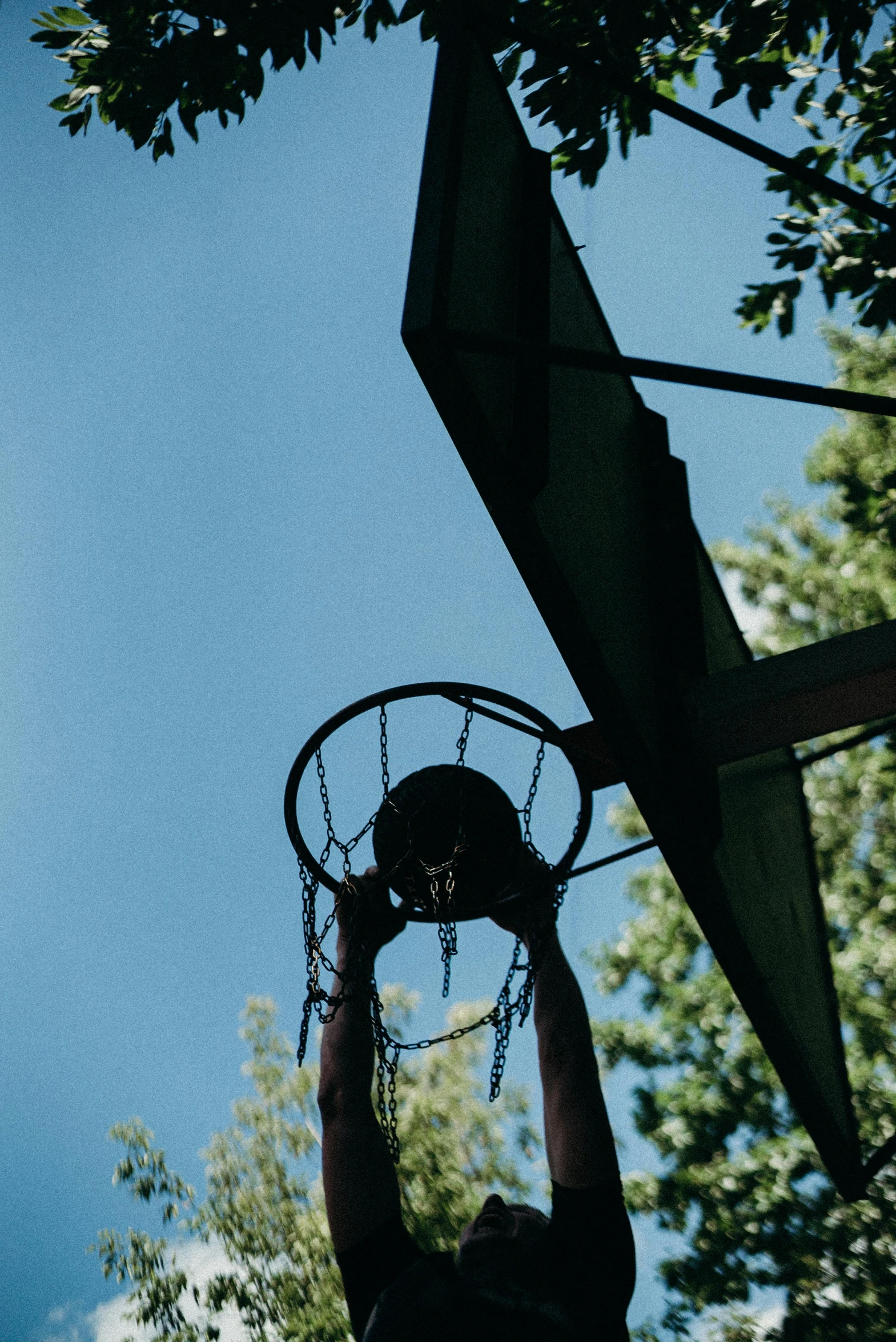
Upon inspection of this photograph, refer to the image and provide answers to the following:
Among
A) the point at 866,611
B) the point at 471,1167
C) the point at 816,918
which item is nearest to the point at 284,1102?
the point at 471,1167

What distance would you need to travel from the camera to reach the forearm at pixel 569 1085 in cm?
285

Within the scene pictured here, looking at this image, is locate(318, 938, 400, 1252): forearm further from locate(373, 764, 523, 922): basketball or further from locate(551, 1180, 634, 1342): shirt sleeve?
locate(373, 764, 523, 922): basketball

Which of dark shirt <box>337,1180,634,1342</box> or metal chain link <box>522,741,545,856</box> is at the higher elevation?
metal chain link <box>522,741,545,856</box>

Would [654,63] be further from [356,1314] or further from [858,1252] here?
[858,1252]

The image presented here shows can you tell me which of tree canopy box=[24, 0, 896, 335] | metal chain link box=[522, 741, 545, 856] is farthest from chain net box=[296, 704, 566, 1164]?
tree canopy box=[24, 0, 896, 335]

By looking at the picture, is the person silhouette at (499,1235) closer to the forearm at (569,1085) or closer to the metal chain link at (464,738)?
the forearm at (569,1085)

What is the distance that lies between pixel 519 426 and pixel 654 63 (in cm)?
373

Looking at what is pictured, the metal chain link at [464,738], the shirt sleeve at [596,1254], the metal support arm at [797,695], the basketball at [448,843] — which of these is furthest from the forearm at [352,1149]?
the metal support arm at [797,695]

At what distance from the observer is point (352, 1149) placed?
2.89 meters

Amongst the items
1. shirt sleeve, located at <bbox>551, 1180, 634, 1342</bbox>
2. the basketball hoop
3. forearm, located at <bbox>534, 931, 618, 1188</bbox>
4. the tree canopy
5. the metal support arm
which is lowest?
shirt sleeve, located at <bbox>551, 1180, 634, 1342</bbox>

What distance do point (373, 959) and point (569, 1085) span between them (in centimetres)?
88

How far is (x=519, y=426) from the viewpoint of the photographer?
2.64m

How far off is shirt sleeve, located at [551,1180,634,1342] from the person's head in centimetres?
10

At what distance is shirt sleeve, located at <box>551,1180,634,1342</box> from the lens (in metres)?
2.63
